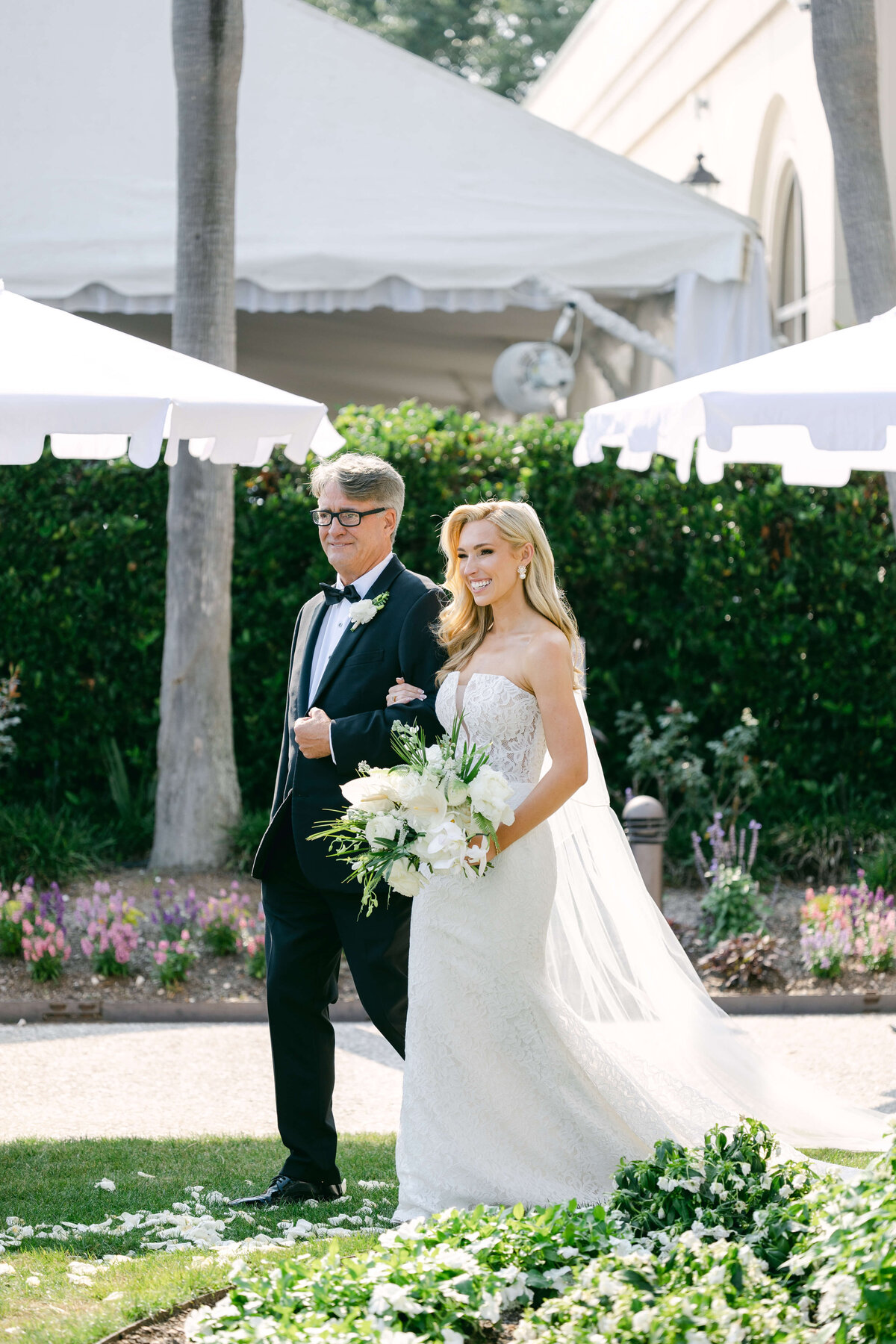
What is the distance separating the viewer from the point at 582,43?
20578mm

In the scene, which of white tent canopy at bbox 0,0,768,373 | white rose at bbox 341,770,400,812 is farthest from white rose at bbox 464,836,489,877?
white tent canopy at bbox 0,0,768,373

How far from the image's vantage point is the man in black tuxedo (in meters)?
4.29

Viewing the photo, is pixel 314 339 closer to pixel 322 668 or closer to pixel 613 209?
pixel 613 209

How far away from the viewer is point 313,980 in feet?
14.6

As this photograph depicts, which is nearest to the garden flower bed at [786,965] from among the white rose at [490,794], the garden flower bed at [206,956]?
the garden flower bed at [206,956]

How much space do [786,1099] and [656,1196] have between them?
1.55 metres

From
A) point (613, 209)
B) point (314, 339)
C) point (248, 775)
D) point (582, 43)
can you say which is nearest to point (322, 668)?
point (248, 775)

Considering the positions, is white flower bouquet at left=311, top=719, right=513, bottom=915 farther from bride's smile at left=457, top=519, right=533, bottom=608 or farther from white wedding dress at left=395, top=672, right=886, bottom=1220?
bride's smile at left=457, top=519, right=533, bottom=608

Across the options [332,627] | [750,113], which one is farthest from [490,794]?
[750,113]

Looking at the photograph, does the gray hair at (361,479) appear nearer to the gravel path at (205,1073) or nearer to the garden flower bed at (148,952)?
the gravel path at (205,1073)

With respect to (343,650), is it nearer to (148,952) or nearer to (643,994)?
(643,994)

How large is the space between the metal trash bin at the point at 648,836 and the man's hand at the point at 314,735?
3.59 m

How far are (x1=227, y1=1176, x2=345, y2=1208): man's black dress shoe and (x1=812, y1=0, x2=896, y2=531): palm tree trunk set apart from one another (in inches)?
214

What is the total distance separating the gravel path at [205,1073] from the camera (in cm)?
529
